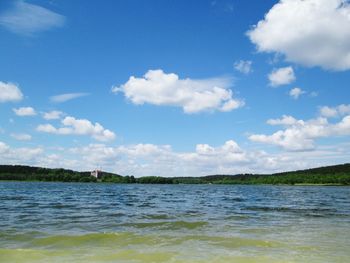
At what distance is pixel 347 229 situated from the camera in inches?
688

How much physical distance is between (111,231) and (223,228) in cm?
528

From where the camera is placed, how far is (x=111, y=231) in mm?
16156

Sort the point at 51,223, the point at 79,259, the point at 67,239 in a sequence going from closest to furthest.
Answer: the point at 79,259 < the point at 67,239 < the point at 51,223

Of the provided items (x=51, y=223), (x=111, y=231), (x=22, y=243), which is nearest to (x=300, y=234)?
(x=111, y=231)

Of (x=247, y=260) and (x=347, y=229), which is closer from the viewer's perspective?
(x=247, y=260)

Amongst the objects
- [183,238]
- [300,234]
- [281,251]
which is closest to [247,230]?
[300,234]

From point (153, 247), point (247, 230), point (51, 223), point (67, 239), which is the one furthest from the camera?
point (51, 223)

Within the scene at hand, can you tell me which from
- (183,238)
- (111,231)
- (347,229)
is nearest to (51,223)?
(111,231)

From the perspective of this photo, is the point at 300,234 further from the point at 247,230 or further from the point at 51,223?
the point at 51,223

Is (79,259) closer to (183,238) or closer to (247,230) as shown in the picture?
(183,238)

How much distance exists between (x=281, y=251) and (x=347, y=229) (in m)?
7.51

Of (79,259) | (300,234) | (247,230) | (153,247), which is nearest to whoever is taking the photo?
(79,259)

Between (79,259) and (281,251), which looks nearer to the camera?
(79,259)

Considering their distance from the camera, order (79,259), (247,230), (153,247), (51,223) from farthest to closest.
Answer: (51,223) → (247,230) → (153,247) → (79,259)
